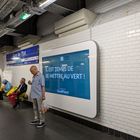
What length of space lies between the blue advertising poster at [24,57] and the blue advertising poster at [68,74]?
1018mm

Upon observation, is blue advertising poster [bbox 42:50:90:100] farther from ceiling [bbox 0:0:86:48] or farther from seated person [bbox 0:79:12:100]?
seated person [bbox 0:79:12:100]

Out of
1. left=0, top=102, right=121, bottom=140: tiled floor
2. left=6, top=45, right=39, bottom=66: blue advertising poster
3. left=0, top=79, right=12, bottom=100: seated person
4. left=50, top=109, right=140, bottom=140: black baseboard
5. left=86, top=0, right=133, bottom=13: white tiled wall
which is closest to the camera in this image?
left=50, top=109, right=140, bottom=140: black baseboard

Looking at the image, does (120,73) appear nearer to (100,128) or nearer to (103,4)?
(100,128)

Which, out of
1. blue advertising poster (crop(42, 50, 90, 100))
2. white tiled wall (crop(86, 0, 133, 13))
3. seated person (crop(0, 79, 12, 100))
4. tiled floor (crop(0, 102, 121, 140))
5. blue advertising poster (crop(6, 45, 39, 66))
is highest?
white tiled wall (crop(86, 0, 133, 13))

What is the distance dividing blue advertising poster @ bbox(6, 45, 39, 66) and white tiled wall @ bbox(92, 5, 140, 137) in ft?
10.6

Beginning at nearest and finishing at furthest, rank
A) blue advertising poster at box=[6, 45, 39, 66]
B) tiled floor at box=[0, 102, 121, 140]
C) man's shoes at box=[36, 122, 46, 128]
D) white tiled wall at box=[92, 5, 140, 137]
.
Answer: white tiled wall at box=[92, 5, 140, 137], tiled floor at box=[0, 102, 121, 140], man's shoes at box=[36, 122, 46, 128], blue advertising poster at box=[6, 45, 39, 66]

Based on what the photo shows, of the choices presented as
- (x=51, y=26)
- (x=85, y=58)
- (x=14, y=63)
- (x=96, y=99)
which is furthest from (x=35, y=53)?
(x=96, y=99)

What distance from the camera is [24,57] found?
723 cm

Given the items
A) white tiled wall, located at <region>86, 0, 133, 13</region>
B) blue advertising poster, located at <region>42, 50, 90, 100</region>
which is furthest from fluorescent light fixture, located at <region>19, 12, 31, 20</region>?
white tiled wall, located at <region>86, 0, 133, 13</region>

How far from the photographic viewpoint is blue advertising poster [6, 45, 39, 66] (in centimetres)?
646

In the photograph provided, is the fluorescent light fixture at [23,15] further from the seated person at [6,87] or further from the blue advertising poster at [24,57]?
the seated person at [6,87]

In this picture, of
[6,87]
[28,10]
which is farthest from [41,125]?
[6,87]

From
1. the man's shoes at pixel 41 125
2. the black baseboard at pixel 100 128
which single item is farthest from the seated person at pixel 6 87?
the man's shoes at pixel 41 125

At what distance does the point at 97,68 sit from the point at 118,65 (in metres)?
0.53
